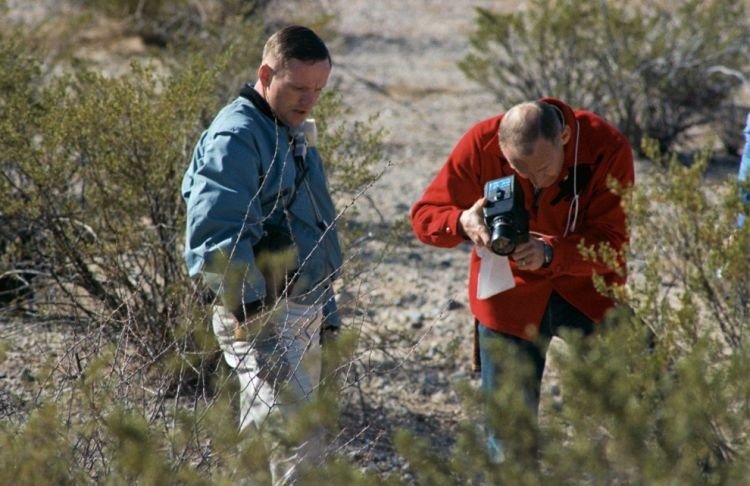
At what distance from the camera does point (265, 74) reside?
135 inches

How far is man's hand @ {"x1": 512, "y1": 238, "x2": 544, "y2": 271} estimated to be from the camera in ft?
11.1

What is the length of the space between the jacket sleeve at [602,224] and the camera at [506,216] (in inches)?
6.3

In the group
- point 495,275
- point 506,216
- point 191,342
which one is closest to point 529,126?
point 506,216

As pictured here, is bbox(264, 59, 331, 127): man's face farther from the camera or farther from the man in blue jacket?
the camera

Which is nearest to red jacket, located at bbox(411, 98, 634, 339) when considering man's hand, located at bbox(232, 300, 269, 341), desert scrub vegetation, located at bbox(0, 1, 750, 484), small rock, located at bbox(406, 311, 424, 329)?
desert scrub vegetation, located at bbox(0, 1, 750, 484)

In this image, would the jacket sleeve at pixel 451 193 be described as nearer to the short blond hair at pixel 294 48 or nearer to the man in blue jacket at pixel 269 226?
the man in blue jacket at pixel 269 226

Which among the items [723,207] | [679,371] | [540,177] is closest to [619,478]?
[679,371]

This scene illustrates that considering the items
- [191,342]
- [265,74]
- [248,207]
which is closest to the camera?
[248,207]

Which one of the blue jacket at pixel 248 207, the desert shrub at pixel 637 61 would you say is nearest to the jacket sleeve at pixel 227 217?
the blue jacket at pixel 248 207

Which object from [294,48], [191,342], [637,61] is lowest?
[637,61]

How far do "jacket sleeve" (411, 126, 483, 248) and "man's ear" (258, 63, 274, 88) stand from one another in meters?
0.58

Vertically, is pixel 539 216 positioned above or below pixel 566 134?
below

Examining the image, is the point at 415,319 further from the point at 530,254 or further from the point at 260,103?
the point at 260,103

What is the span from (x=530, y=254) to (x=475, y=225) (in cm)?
17
